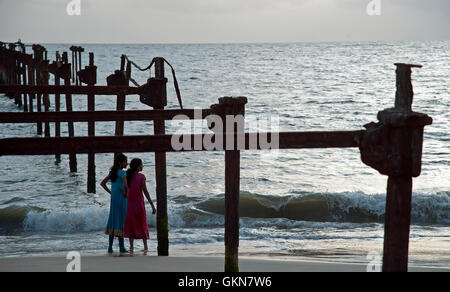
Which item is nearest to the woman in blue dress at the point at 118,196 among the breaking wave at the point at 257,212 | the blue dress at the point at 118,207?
the blue dress at the point at 118,207

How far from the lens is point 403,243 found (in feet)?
11.9

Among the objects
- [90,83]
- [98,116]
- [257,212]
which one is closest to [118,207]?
[98,116]

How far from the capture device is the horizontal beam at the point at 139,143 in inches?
134

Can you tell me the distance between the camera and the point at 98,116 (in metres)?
5.50

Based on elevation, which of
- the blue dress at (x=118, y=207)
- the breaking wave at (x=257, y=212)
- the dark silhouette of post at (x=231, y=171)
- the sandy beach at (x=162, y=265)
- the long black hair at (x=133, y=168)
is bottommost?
the breaking wave at (x=257, y=212)

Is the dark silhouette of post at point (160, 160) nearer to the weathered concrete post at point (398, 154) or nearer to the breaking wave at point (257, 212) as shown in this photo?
the breaking wave at point (257, 212)

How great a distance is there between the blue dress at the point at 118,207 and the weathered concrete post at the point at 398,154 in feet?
14.7

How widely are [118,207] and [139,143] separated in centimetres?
427

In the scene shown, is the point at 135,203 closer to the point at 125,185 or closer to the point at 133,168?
the point at 125,185

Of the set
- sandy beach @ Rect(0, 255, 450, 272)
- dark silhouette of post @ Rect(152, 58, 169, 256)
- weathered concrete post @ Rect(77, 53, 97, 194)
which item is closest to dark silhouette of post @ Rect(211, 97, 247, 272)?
sandy beach @ Rect(0, 255, 450, 272)

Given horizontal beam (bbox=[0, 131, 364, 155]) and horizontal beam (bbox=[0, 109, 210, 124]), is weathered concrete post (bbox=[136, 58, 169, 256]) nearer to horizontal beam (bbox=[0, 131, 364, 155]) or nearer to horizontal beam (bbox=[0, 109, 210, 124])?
horizontal beam (bbox=[0, 109, 210, 124])

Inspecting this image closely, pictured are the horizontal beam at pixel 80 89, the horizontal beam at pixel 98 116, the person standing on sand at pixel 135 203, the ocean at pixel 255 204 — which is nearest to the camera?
the horizontal beam at pixel 98 116

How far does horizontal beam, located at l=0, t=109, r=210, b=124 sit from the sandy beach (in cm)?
146
